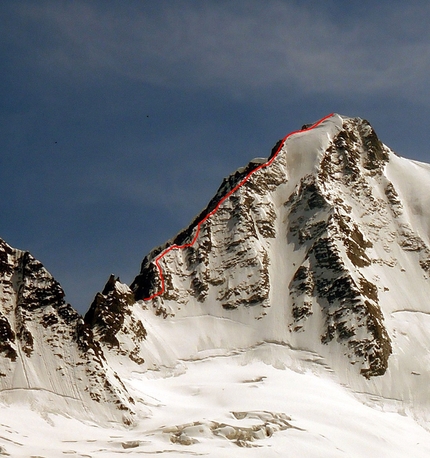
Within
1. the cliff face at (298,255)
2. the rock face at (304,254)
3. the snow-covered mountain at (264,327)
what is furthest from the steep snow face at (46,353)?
the cliff face at (298,255)

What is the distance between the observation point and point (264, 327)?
149625 mm

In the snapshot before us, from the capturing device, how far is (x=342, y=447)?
360 ft

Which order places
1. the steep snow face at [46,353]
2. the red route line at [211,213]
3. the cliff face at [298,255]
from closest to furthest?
1. the steep snow face at [46,353]
2. the cliff face at [298,255]
3. the red route line at [211,213]

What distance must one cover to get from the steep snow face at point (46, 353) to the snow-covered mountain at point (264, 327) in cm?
17

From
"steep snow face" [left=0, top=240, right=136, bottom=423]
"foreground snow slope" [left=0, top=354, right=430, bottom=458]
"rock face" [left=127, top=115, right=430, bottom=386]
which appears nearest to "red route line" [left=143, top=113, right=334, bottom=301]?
"rock face" [left=127, top=115, right=430, bottom=386]

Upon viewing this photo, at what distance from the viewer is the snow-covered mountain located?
363 feet

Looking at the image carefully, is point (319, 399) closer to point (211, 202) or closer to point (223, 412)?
point (223, 412)

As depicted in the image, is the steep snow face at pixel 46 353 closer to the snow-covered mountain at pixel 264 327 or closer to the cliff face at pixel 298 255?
the snow-covered mountain at pixel 264 327

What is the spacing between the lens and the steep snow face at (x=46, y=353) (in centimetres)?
11019

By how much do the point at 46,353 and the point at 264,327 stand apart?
44260 millimetres

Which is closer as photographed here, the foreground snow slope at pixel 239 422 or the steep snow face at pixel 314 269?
the foreground snow slope at pixel 239 422

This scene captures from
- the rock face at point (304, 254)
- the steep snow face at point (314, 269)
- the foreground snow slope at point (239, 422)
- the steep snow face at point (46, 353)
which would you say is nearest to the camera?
the foreground snow slope at point (239, 422)

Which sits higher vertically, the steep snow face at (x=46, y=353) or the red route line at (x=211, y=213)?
the red route line at (x=211, y=213)

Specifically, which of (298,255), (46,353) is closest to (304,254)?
(298,255)
